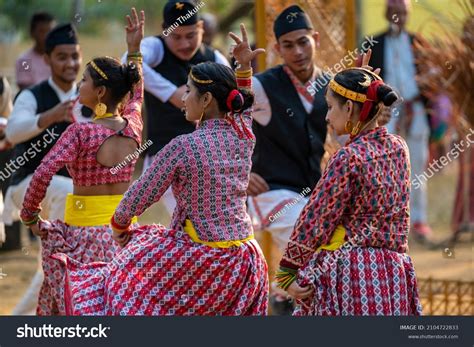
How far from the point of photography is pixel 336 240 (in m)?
5.50

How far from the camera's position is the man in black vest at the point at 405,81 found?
34.0 feet

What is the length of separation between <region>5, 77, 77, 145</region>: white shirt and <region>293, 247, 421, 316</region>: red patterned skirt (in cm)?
271

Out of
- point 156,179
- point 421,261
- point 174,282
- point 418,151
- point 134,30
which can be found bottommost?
point 421,261

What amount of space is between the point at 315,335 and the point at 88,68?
1.76m

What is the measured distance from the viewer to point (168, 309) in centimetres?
577

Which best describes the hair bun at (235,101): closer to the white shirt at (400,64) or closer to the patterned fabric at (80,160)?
the patterned fabric at (80,160)

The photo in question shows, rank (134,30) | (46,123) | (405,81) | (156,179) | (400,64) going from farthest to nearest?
(405,81) < (400,64) < (46,123) < (134,30) < (156,179)

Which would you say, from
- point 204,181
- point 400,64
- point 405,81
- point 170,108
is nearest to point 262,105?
point 170,108

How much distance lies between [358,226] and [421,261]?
572cm

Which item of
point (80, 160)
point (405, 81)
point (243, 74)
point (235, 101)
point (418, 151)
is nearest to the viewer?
point (235, 101)

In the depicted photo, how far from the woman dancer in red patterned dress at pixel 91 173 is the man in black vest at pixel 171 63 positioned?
1.18 m

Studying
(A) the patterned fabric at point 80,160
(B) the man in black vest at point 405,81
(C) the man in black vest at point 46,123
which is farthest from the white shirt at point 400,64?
(A) the patterned fabric at point 80,160

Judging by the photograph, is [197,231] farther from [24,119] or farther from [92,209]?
[24,119]

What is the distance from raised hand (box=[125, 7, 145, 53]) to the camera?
21.6 ft
